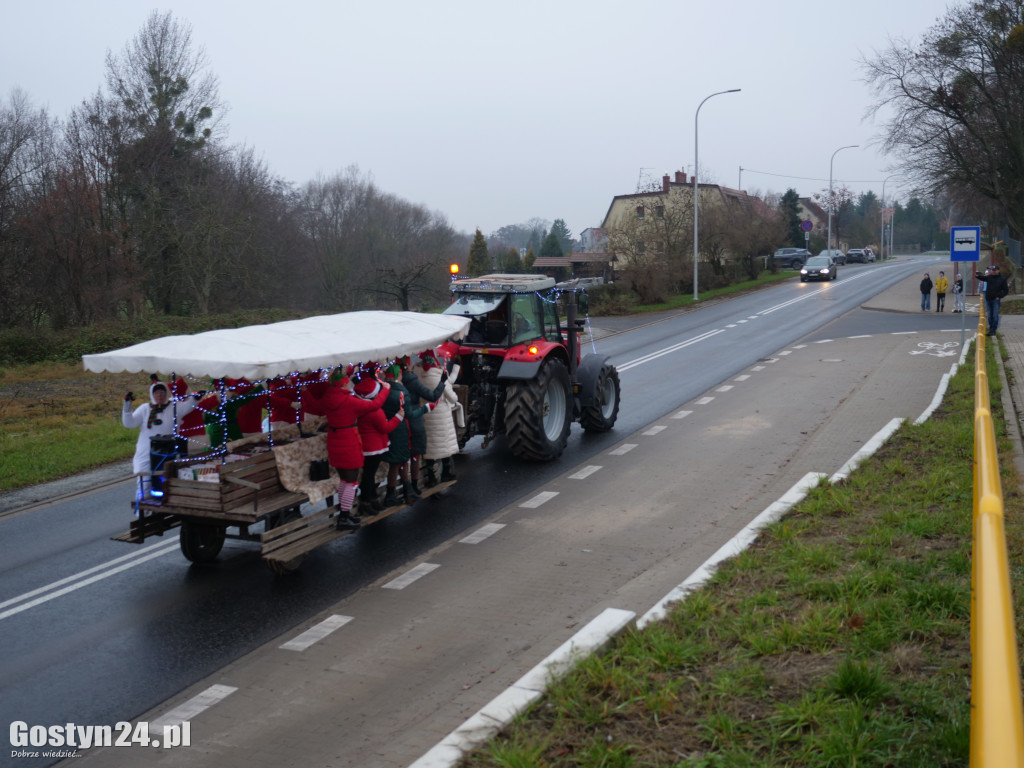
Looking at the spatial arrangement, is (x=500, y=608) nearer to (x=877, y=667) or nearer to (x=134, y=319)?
(x=877, y=667)

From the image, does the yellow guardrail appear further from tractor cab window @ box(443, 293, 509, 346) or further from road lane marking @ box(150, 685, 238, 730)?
tractor cab window @ box(443, 293, 509, 346)

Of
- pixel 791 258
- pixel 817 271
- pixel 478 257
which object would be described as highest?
pixel 478 257

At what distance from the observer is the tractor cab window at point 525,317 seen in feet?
39.3

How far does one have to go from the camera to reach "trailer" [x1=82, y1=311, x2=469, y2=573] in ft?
22.6

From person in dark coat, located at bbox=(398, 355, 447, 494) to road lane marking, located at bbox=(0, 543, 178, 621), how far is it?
98.0 inches

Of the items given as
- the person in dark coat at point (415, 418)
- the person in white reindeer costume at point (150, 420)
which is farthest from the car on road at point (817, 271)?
the person in white reindeer costume at point (150, 420)

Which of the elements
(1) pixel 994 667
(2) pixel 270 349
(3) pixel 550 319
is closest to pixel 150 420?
(2) pixel 270 349

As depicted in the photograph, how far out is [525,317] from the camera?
40.0 feet

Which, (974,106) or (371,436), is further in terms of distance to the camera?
(974,106)

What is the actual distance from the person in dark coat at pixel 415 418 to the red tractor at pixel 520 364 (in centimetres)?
151

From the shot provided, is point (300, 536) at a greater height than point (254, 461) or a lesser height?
lesser

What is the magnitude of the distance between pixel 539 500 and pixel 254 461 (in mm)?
3698

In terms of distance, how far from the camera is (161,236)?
1280 inches

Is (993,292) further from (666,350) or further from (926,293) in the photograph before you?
(926,293)
